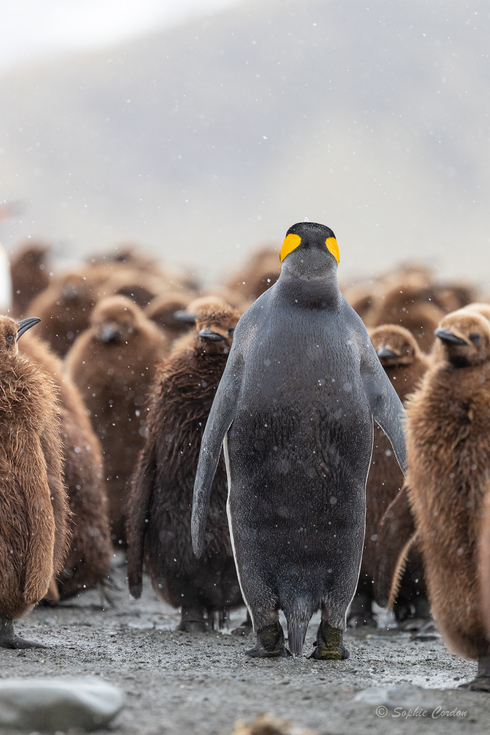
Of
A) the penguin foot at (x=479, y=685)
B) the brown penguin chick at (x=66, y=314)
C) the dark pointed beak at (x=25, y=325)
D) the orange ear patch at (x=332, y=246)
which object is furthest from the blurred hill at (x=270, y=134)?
the penguin foot at (x=479, y=685)

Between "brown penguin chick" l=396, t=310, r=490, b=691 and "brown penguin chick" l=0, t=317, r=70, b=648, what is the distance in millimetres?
1140

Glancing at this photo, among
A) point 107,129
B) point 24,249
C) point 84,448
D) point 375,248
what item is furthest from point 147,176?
point 84,448

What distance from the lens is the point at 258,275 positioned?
7348 mm

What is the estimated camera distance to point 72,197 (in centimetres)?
7619

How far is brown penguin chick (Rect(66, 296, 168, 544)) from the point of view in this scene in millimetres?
4949

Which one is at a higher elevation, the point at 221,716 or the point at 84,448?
the point at 84,448

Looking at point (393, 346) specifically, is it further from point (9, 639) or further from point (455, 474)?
point (9, 639)

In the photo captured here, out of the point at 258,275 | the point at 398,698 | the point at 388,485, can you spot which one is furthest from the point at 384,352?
the point at 258,275

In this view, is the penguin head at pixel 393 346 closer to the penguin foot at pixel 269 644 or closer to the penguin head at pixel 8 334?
the penguin foot at pixel 269 644

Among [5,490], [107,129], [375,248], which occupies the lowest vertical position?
[5,490]

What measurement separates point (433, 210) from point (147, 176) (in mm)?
25330

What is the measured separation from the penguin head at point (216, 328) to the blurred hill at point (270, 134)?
184 ft

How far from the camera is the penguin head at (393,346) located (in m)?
3.88

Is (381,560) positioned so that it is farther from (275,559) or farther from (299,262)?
(299,262)
